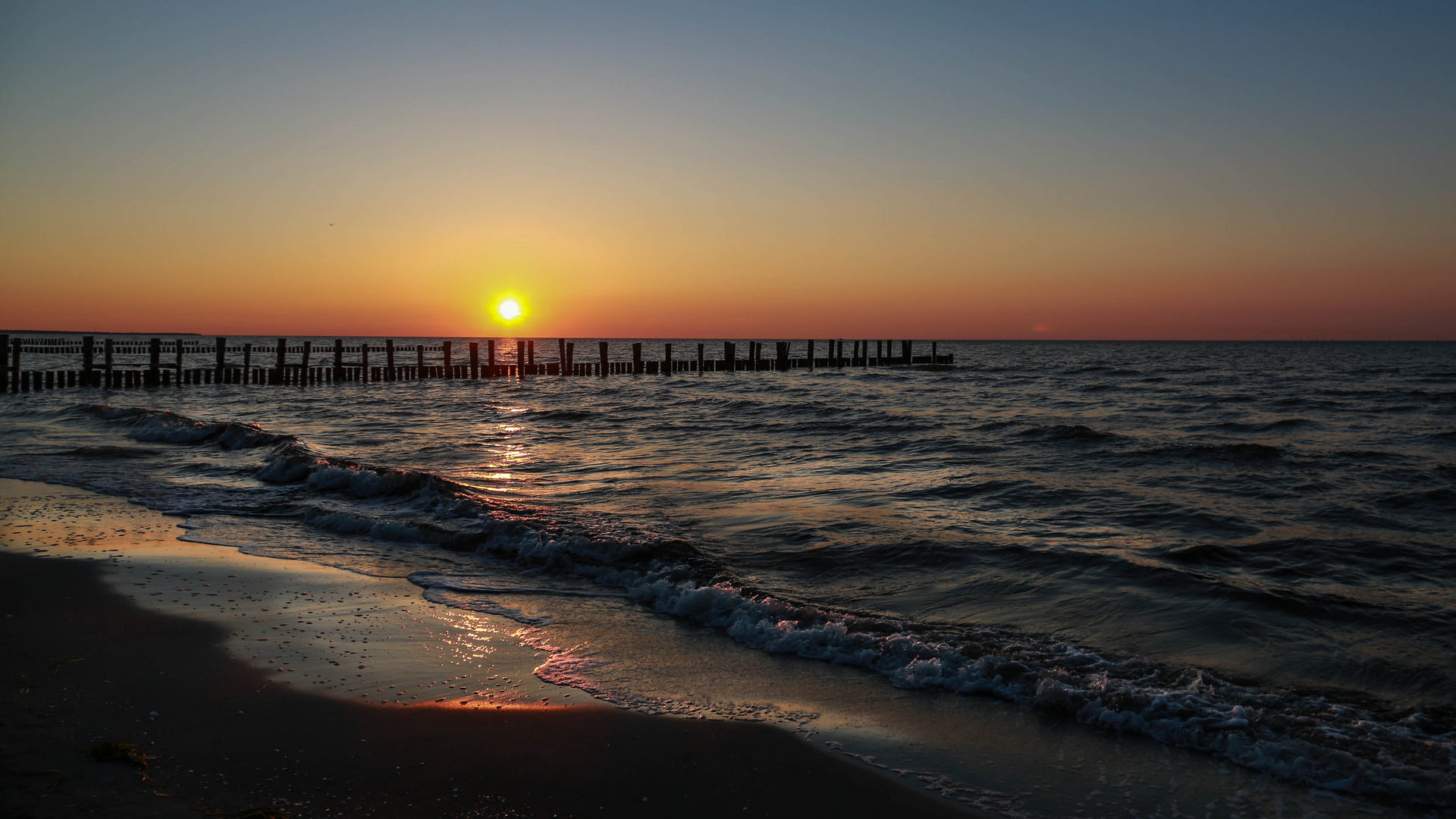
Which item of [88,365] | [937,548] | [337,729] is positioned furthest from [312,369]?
[337,729]

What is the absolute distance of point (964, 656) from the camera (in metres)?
5.73

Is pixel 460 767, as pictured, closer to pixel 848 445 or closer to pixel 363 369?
pixel 848 445

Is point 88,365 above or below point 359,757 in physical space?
above

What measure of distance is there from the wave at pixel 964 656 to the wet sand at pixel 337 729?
141cm

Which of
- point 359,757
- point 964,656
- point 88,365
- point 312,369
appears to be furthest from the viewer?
point 312,369

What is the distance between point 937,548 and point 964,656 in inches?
125

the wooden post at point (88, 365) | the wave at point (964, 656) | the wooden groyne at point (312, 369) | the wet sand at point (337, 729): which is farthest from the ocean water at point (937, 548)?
the wooden groyne at point (312, 369)

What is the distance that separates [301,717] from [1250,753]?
16.7ft

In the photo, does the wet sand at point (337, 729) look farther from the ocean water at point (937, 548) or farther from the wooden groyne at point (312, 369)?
the wooden groyne at point (312, 369)

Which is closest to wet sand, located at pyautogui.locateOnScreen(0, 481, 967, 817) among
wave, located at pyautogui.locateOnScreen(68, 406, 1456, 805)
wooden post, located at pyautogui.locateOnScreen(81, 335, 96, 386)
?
wave, located at pyautogui.locateOnScreen(68, 406, 1456, 805)

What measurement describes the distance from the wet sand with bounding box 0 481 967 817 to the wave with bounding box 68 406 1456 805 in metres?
1.41

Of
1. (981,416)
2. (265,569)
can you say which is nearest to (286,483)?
(265,569)

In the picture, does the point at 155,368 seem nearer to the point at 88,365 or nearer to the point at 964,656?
the point at 88,365

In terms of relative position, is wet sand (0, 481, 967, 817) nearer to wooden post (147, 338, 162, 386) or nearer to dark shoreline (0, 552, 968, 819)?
dark shoreline (0, 552, 968, 819)
